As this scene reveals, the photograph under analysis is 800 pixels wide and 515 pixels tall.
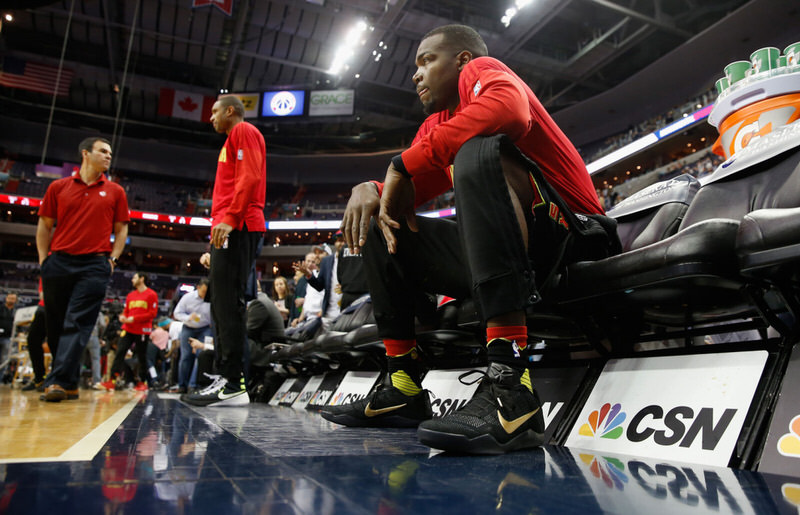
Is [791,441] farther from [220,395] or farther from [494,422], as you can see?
[220,395]

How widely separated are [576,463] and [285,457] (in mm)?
469

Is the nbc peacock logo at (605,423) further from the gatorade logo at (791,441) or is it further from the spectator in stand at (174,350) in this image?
the spectator in stand at (174,350)

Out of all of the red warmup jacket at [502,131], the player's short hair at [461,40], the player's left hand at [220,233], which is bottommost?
the player's left hand at [220,233]

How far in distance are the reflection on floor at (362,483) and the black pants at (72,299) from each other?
1920 millimetres

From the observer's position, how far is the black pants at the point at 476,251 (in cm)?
98

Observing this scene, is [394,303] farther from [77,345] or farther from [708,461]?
[77,345]

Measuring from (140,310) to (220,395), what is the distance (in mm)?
4164

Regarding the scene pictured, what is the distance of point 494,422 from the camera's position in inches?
35.7

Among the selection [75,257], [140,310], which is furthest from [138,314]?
[75,257]

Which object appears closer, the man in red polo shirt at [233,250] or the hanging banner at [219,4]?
the man in red polo shirt at [233,250]

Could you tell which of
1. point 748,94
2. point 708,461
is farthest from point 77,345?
point 748,94

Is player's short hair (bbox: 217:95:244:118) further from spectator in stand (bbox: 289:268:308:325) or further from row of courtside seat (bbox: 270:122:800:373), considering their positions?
spectator in stand (bbox: 289:268:308:325)

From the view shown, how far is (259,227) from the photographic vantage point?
2455mm

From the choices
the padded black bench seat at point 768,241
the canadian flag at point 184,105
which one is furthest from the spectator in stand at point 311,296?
the canadian flag at point 184,105
